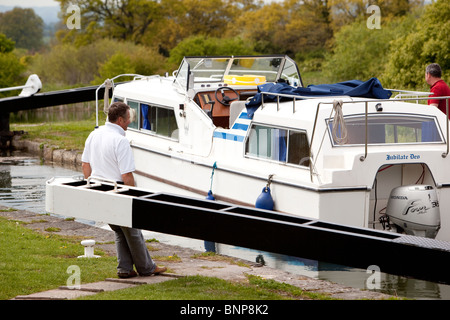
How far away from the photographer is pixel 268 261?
9.80 m

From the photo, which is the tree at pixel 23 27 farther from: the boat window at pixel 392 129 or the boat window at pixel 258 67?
the boat window at pixel 392 129

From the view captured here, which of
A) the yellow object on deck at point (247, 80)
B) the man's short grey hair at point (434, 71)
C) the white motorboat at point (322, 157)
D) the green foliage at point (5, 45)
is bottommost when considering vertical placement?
the white motorboat at point (322, 157)

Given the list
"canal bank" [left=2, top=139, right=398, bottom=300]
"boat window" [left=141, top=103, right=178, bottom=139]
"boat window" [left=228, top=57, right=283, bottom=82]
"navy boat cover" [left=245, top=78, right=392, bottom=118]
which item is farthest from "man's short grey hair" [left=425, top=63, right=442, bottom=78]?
"boat window" [left=141, top=103, right=178, bottom=139]

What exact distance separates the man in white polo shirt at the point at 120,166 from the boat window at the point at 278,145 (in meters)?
3.07

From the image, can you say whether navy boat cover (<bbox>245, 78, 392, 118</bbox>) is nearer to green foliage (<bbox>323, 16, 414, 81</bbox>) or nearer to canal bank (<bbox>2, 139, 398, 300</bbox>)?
canal bank (<bbox>2, 139, 398, 300</bbox>)

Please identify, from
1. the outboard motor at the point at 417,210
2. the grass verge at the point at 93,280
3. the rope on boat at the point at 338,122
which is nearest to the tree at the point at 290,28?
the rope on boat at the point at 338,122

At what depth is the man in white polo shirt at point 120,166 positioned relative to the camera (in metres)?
7.10

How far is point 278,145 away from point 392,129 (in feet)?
5.16

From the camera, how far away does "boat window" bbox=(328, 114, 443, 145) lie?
9602mm

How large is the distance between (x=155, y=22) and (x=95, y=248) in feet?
230

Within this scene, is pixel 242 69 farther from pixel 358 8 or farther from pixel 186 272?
pixel 358 8

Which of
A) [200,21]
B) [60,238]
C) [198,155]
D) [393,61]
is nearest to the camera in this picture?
[60,238]
